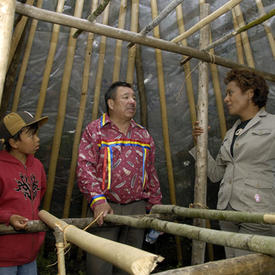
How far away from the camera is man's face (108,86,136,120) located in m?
1.72

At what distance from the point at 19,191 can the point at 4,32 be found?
88cm

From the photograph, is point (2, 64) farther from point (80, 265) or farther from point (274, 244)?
point (80, 265)

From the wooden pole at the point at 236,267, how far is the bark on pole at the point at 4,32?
1.87ft

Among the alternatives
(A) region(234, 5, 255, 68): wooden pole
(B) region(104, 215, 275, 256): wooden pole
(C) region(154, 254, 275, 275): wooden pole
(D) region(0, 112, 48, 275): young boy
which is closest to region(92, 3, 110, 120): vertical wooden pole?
(D) region(0, 112, 48, 275): young boy

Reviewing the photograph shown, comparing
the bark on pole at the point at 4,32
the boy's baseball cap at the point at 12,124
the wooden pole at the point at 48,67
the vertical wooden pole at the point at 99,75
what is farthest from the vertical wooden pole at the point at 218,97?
the bark on pole at the point at 4,32

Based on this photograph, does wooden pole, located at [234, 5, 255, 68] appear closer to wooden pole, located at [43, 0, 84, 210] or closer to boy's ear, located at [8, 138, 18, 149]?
wooden pole, located at [43, 0, 84, 210]

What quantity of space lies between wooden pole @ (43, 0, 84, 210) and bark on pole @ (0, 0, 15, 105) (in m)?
1.67

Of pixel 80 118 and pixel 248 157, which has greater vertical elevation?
pixel 80 118

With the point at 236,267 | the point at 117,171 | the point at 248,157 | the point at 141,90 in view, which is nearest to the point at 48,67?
the point at 141,90

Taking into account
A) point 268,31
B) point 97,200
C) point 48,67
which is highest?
point 268,31

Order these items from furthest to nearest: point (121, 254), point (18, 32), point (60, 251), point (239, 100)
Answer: point (18, 32) < point (239, 100) < point (60, 251) < point (121, 254)

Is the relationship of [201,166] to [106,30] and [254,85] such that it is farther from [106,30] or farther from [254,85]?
[106,30]

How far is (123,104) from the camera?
1.72 m

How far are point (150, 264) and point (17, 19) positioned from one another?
7.09 ft
